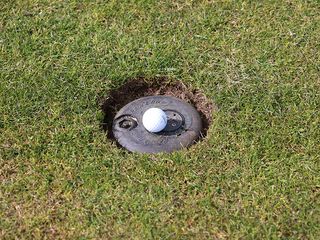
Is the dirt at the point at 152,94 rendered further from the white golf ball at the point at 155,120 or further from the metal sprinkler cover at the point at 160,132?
the white golf ball at the point at 155,120

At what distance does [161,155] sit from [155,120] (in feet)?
0.72

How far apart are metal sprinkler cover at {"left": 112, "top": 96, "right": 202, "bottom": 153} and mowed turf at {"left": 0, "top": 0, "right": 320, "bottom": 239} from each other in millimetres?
91

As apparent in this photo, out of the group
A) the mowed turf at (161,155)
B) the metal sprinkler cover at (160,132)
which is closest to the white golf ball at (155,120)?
the metal sprinkler cover at (160,132)

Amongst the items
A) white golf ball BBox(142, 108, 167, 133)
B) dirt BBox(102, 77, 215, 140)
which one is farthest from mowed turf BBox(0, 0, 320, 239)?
white golf ball BBox(142, 108, 167, 133)

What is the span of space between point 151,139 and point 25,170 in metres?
0.79

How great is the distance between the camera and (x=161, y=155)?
3531mm

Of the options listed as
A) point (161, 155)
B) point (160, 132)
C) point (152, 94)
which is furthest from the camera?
point (152, 94)

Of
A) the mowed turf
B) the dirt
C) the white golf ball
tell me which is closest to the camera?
the mowed turf

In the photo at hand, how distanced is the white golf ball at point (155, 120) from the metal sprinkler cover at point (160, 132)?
0.05 meters

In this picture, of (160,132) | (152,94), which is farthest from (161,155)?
(152,94)

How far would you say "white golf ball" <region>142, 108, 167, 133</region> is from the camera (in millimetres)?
3572

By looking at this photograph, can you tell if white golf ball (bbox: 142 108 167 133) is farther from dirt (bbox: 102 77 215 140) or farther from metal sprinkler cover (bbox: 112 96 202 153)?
dirt (bbox: 102 77 215 140)

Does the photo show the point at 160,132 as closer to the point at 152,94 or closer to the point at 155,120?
the point at 155,120

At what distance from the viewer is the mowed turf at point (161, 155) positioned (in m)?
3.26
